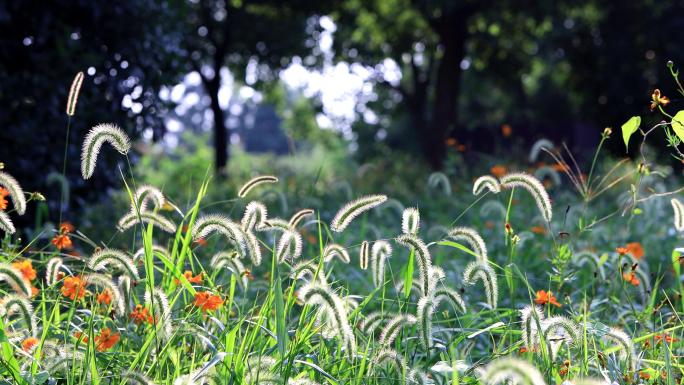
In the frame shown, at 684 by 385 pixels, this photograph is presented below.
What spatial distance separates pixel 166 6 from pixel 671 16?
1044 cm

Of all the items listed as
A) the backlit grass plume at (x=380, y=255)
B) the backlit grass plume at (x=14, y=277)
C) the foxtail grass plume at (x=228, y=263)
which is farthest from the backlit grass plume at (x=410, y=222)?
the backlit grass plume at (x=14, y=277)

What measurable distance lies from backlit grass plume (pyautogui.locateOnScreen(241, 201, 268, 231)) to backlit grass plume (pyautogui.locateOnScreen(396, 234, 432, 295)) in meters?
0.45

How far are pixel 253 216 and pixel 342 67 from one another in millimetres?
15733

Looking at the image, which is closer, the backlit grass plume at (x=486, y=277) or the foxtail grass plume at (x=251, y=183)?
the backlit grass plume at (x=486, y=277)

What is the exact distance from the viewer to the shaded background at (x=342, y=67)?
18.5 feet

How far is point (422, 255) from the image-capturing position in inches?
82.6

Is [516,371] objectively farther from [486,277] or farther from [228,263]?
[228,263]

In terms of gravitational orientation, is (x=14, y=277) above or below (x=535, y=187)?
below

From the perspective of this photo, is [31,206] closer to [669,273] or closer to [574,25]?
[669,273]

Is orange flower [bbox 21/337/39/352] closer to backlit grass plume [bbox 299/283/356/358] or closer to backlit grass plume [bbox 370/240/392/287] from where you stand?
backlit grass plume [bbox 299/283/356/358]

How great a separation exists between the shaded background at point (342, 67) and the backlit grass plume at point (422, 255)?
2383 mm

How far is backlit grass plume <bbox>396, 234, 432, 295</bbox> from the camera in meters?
2.07

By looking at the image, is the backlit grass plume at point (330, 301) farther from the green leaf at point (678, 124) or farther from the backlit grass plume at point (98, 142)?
the green leaf at point (678, 124)

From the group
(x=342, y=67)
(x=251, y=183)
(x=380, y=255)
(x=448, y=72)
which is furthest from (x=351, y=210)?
(x=342, y=67)
